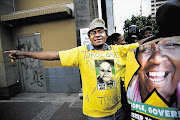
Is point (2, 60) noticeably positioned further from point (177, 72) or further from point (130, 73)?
point (177, 72)

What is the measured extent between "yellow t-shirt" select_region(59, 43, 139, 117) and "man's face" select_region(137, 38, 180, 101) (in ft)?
1.95

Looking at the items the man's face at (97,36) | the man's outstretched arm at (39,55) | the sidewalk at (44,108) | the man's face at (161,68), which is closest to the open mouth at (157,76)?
the man's face at (161,68)

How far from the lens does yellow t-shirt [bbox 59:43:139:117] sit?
1.61 meters

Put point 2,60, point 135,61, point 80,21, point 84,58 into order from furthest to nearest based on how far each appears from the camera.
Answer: point 2,60 < point 80,21 < point 84,58 < point 135,61

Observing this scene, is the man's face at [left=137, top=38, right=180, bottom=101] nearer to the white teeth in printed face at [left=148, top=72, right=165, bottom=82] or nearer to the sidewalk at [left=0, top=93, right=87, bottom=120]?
the white teeth in printed face at [left=148, top=72, right=165, bottom=82]

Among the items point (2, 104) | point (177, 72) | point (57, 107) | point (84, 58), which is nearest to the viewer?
point (177, 72)

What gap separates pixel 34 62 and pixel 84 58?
470 cm

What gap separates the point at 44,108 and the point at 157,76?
4.04m

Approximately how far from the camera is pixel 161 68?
95 centimetres

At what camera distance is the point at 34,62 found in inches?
221

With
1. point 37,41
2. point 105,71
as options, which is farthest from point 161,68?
point 37,41

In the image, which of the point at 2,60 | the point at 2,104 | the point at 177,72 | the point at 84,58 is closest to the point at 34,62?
the point at 2,60

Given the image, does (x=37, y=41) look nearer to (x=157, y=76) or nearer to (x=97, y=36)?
(x=97, y=36)

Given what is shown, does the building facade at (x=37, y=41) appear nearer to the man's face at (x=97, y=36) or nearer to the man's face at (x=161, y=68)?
the man's face at (x=97, y=36)
